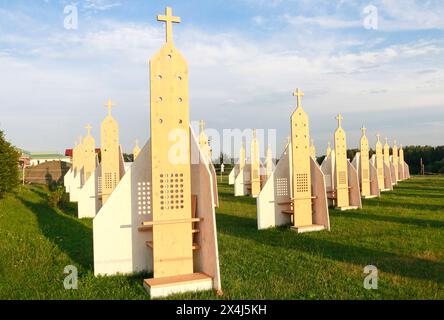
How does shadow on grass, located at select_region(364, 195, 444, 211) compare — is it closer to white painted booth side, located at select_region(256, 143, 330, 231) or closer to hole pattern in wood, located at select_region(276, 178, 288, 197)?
white painted booth side, located at select_region(256, 143, 330, 231)

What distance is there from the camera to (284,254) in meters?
7.23

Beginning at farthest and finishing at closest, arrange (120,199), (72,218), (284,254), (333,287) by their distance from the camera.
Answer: (72,218), (284,254), (120,199), (333,287)

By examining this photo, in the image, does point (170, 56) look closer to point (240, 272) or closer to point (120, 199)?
point (120, 199)

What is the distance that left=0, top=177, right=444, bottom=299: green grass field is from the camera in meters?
5.10

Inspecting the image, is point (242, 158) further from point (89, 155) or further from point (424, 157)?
point (424, 157)

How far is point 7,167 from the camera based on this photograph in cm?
1720

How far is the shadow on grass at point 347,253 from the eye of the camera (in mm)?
6043

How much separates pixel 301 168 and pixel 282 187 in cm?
81

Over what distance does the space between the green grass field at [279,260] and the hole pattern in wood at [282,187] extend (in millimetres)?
1065

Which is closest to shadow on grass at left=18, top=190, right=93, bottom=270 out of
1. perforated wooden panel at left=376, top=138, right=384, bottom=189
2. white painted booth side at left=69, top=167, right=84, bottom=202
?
white painted booth side at left=69, top=167, right=84, bottom=202

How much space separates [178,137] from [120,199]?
1452mm

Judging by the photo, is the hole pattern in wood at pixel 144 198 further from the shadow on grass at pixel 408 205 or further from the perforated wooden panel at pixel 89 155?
the shadow on grass at pixel 408 205

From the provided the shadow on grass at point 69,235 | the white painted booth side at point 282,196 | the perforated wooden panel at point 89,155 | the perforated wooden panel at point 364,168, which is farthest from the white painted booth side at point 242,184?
the white painted booth side at point 282,196
